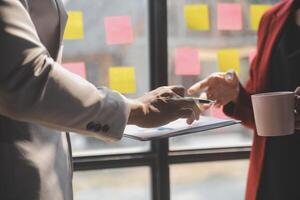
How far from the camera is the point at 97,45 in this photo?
6.14ft

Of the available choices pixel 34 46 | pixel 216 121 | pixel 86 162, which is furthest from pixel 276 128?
pixel 86 162

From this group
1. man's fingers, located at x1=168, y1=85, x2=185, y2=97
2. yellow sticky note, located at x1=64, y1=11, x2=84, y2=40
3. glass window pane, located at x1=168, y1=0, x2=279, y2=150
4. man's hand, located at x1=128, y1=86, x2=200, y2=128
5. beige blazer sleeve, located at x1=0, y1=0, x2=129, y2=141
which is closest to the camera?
beige blazer sleeve, located at x1=0, y1=0, x2=129, y2=141

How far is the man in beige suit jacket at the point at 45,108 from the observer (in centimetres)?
69

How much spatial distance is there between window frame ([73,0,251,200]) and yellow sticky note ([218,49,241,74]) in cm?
28

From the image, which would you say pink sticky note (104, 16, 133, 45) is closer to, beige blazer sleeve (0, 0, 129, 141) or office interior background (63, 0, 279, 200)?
office interior background (63, 0, 279, 200)

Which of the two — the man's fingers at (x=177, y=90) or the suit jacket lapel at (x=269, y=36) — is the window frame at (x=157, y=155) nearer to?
the suit jacket lapel at (x=269, y=36)

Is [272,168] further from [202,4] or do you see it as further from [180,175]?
[202,4]

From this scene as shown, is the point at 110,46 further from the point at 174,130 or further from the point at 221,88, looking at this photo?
the point at 174,130

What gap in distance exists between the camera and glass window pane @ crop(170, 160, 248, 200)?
1.99 m

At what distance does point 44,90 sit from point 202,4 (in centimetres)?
137

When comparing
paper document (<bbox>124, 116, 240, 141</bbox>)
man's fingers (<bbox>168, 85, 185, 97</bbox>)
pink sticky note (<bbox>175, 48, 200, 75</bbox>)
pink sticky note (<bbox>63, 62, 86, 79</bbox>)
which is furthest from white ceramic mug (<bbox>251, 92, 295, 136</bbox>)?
pink sticky note (<bbox>63, 62, 86, 79</bbox>)

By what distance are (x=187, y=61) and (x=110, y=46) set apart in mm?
346

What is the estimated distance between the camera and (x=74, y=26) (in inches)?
71.4

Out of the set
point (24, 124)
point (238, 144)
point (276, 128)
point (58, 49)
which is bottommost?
point (238, 144)
